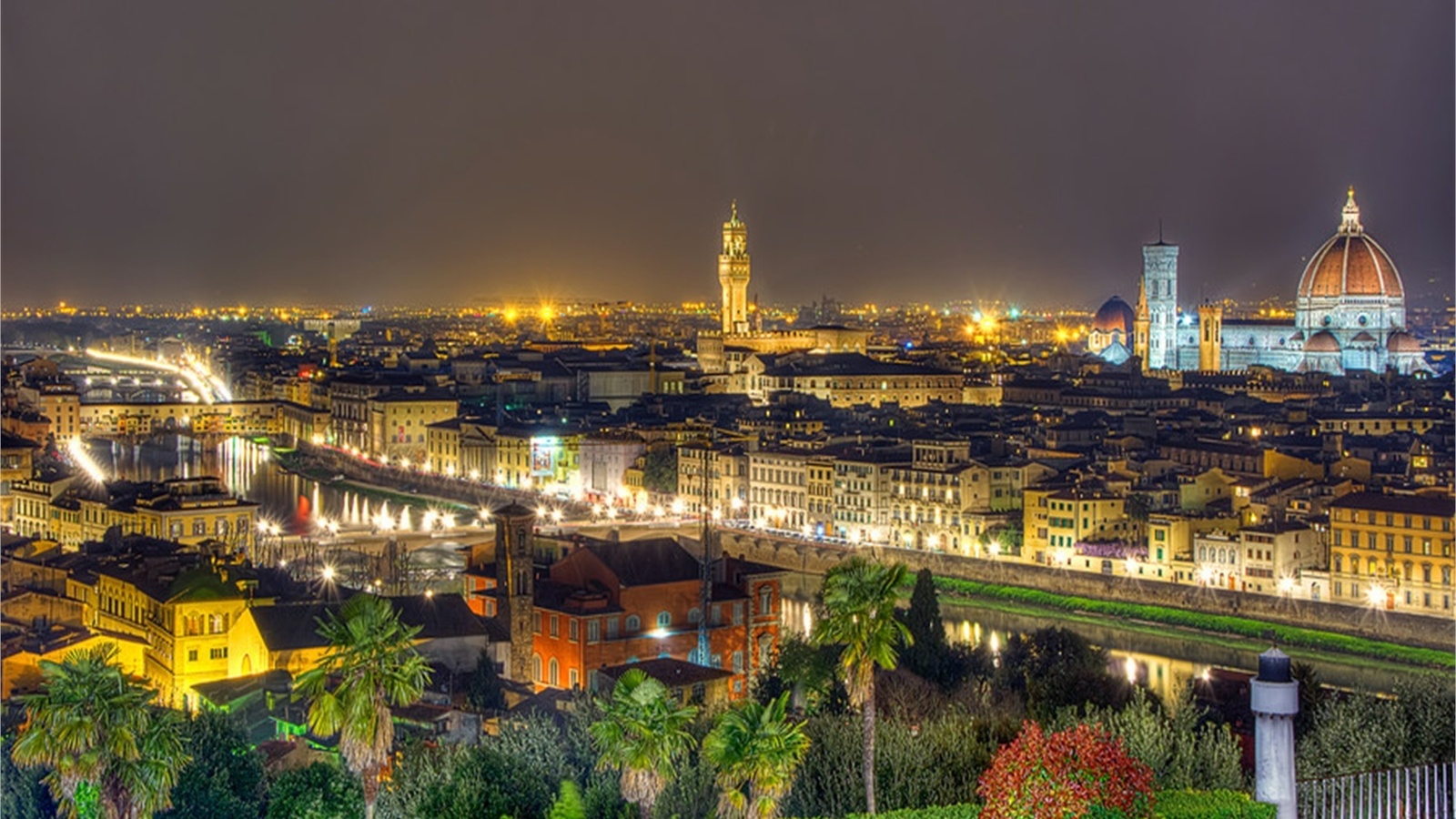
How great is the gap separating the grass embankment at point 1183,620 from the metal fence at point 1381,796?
667cm

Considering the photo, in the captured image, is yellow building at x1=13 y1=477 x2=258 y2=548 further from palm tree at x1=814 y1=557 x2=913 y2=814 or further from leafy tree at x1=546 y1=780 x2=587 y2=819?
leafy tree at x1=546 y1=780 x2=587 y2=819

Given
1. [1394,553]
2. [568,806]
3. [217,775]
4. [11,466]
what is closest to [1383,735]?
[568,806]

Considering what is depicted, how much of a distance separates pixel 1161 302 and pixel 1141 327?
550 millimetres

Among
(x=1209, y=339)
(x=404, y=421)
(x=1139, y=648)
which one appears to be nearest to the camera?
(x=1139, y=648)

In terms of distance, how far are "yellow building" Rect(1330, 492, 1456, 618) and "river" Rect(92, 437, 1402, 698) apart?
104 cm

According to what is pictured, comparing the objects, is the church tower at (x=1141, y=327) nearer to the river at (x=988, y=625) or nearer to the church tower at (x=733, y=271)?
the church tower at (x=733, y=271)

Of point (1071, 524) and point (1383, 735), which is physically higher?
point (1383, 735)

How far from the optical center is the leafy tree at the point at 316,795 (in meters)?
5.19

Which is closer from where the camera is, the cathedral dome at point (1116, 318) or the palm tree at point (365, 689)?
the palm tree at point (365, 689)

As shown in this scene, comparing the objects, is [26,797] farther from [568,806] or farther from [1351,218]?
[1351,218]

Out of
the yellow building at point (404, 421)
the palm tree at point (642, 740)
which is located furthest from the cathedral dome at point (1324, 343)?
the palm tree at point (642, 740)

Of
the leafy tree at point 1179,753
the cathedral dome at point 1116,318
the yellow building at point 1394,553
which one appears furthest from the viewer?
the cathedral dome at point 1116,318

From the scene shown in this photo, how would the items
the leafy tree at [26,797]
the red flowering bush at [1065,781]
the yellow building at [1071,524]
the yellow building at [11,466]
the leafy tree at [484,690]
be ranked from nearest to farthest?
the red flowering bush at [1065,781] → the leafy tree at [26,797] → the leafy tree at [484,690] → the yellow building at [1071,524] → the yellow building at [11,466]

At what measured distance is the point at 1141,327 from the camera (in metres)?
34.1
